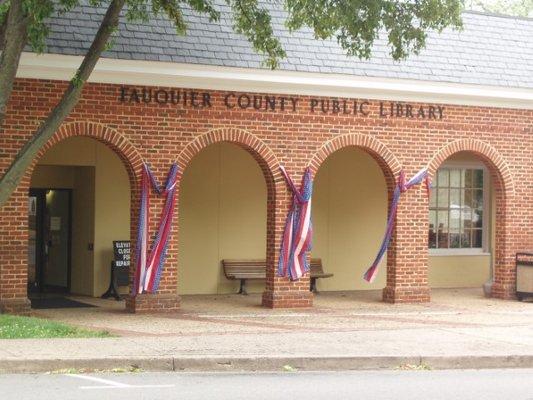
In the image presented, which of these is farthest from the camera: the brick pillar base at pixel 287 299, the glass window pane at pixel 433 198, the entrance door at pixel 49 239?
the glass window pane at pixel 433 198

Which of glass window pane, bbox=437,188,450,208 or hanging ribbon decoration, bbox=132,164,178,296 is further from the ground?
glass window pane, bbox=437,188,450,208

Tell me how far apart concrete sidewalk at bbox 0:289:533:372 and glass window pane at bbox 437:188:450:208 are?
3.76 metres

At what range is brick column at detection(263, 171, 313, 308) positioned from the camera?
19578mm

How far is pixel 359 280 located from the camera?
2366cm

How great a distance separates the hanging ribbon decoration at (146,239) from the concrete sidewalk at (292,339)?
668mm

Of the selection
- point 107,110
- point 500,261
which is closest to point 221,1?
point 107,110

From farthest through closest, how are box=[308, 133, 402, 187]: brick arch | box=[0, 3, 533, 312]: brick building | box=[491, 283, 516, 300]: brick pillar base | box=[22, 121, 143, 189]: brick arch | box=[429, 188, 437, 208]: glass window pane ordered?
box=[429, 188, 437, 208]: glass window pane < box=[491, 283, 516, 300]: brick pillar base < box=[308, 133, 402, 187]: brick arch < box=[0, 3, 533, 312]: brick building < box=[22, 121, 143, 189]: brick arch

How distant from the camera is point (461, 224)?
24609 millimetres

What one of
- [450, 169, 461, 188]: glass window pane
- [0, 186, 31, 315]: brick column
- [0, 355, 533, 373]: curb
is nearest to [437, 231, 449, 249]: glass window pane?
[450, 169, 461, 188]: glass window pane

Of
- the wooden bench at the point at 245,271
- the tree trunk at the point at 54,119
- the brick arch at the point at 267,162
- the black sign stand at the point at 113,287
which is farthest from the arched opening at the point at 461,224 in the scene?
the tree trunk at the point at 54,119

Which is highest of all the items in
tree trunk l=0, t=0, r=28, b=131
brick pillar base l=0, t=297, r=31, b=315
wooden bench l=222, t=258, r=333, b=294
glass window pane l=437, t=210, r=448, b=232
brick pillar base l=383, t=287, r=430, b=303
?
tree trunk l=0, t=0, r=28, b=131

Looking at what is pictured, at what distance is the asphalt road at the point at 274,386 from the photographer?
1095cm

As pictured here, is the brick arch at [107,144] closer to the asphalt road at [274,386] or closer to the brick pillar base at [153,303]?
the brick pillar base at [153,303]

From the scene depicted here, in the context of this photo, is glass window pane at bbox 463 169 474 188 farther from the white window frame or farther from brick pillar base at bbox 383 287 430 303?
brick pillar base at bbox 383 287 430 303
